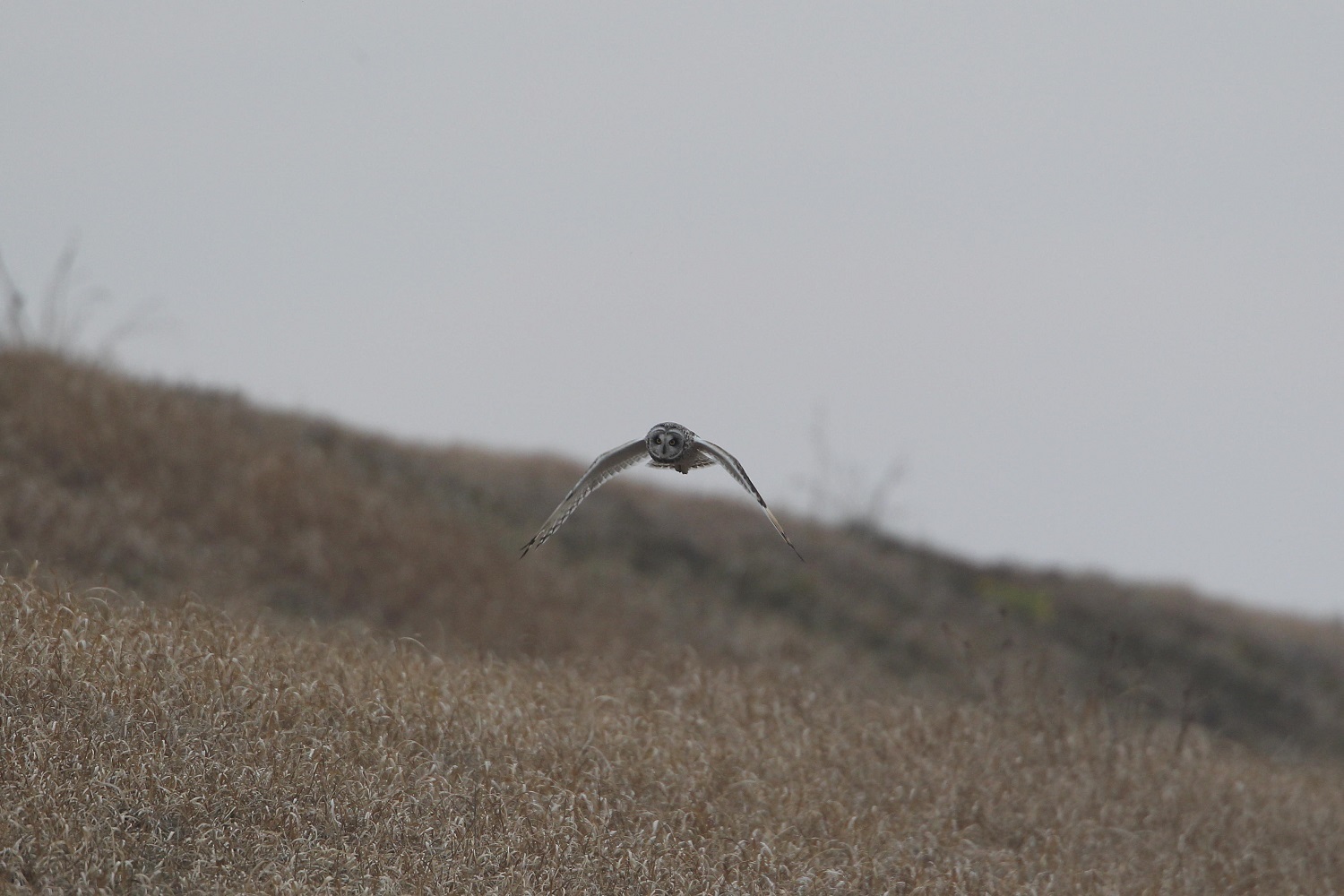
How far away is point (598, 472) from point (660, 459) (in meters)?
0.43

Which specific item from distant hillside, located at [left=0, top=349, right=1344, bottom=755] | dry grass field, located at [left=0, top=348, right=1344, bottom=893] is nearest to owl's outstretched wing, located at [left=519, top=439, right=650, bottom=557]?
dry grass field, located at [left=0, top=348, right=1344, bottom=893]

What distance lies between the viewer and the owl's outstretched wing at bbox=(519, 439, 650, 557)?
619cm

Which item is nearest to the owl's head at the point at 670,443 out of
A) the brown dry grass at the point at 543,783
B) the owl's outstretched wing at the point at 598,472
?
the owl's outstretched wing at the point at 598,472

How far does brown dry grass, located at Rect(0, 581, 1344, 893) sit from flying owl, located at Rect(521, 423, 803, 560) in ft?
5.96

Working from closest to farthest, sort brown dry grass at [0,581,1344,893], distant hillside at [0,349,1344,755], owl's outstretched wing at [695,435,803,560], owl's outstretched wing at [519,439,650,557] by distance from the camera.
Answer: owl's outstretched wing at [695,435,803,560] → owl's outstretched wing at [519,439,650,557] → brown dry grass at [0,581,1344,893] → distant hillside at [0,349,1344,755]

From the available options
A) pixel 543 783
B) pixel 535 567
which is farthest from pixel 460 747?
pixel 535 567

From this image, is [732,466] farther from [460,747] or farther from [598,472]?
[460,747]

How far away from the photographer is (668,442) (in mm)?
5996

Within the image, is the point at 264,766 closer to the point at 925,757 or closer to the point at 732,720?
the point at 732,720

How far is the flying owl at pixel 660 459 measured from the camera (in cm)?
582

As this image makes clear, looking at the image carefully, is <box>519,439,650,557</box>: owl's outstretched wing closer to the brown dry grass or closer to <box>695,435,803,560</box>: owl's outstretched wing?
<box>695,435,803,560</box>: owl's outstretched wing

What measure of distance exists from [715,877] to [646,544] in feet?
54.1

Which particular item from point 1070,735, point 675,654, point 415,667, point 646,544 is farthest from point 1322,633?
point 415,667

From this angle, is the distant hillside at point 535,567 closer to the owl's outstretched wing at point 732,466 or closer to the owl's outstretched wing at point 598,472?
the owl's outstretched wing at point 598,472
